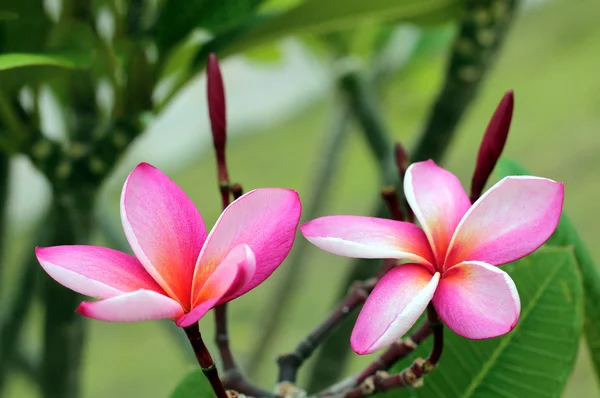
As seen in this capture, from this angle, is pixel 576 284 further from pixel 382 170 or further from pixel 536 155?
pixel 536 155

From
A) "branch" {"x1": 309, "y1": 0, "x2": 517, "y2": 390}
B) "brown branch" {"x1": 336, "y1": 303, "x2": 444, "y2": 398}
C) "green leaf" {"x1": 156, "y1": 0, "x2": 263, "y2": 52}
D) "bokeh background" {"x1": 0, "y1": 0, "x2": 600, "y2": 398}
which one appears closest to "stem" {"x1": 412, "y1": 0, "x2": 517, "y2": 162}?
"branch" {"x1": 309, "y1": 0, "x2": 517, "y2": 390}

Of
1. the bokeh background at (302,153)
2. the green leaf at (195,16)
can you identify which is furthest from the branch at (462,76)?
the bokeh background at (302,153)

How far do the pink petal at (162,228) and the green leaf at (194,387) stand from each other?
2.4 inches

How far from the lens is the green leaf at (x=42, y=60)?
33 cm

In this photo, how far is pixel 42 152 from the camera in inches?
18.5

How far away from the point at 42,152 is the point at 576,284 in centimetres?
34

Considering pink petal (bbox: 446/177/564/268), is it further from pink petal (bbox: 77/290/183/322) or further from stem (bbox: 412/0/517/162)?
stem (bbox: 412/0/517/162)

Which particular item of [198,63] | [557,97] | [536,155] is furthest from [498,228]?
[557,97]

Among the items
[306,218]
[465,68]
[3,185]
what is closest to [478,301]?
[465,68]

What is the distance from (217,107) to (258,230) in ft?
0.33

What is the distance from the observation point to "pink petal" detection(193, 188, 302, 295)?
9.0 inches

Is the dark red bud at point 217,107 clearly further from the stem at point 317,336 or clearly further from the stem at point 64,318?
the stem at point 64,318

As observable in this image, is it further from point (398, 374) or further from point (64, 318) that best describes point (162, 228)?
point (64, 318)

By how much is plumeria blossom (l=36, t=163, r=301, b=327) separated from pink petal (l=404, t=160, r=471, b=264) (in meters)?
0.05
